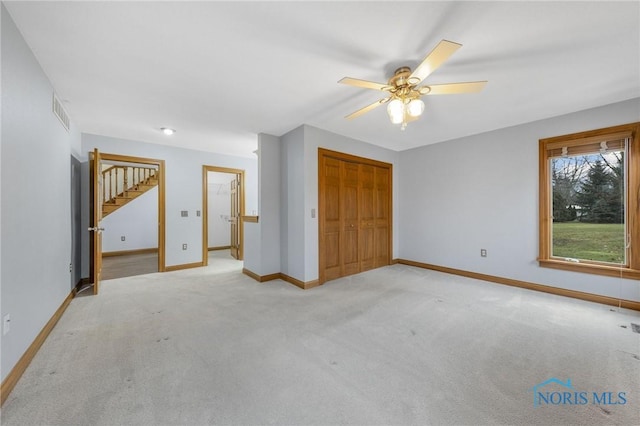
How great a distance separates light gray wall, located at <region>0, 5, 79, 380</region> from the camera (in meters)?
1.62

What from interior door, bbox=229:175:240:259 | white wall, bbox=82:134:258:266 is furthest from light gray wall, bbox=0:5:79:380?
interior door, bbox=229:175:240:259

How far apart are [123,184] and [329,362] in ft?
23.9

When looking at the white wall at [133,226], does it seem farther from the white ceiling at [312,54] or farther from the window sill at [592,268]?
the window sill at [592,268]

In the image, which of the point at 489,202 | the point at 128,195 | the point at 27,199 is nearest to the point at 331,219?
the point at 489,202

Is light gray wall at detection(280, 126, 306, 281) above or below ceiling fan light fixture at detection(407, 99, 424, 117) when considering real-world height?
below

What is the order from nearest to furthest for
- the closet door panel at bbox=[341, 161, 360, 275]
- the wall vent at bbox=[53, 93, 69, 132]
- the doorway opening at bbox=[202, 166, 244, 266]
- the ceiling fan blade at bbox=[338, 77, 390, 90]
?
the ceiling fan blade at bbox=[338, 77, 390, 90], the wall vent at bbox=[53, 93, 69, 132], the closet door panel at bbox=[341, 161, 360, 275], the doorway opening at bbox=[202, 166, 244, 266]

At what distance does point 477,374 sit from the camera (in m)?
1.73

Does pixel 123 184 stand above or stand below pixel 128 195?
above

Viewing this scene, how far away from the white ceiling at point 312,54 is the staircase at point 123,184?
3343 mm

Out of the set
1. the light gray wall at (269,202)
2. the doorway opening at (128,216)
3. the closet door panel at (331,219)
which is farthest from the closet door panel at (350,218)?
the doorway opening at (128,216)

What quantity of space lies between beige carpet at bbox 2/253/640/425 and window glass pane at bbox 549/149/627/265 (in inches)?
29.4

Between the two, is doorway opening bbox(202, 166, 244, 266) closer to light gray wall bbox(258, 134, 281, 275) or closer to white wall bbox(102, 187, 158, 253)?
white wall bbox(102, 187, 158, 253)

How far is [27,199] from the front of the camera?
6.26 feet

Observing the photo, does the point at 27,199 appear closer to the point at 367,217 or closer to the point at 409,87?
the point at 409,87
